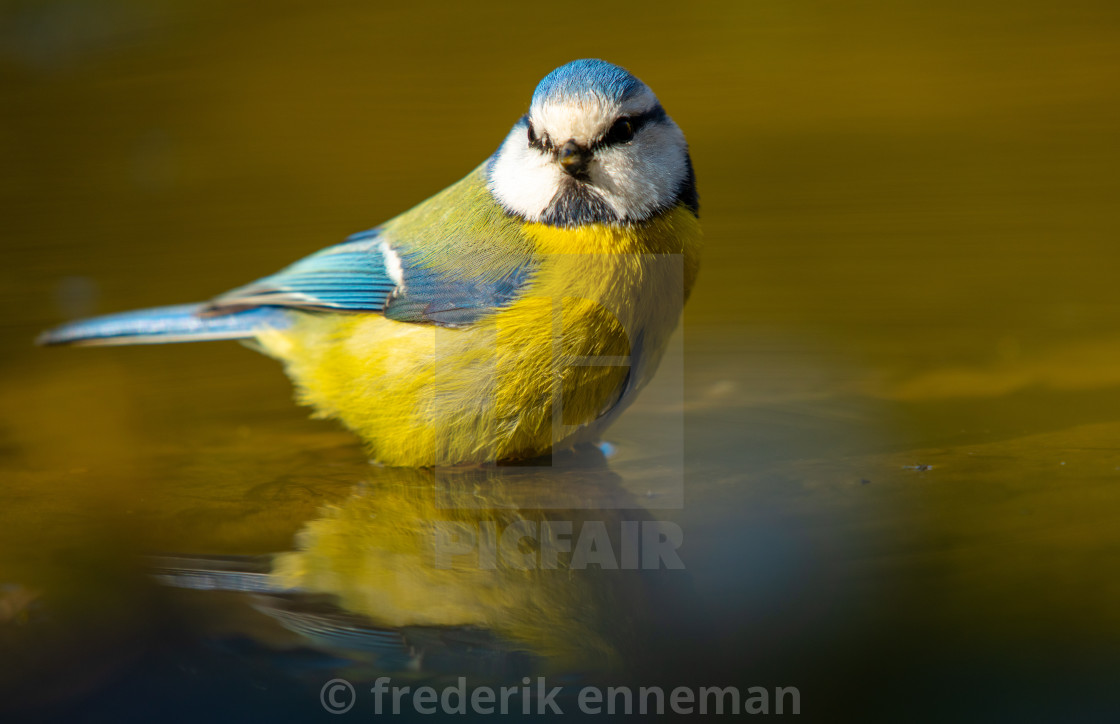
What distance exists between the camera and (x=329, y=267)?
7.41 ft

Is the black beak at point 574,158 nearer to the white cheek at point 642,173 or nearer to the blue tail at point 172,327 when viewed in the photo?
the white cheek at point 642,173

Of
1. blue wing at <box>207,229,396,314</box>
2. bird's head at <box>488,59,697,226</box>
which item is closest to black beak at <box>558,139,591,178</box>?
bird's head at <box>488,59,697,226</box>

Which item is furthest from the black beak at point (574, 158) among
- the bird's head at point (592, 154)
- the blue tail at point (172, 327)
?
the blue tail at point (172, 327)

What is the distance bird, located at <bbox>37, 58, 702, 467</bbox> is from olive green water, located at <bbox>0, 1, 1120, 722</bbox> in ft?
0.35

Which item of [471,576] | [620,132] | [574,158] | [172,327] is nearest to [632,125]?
[620,132]

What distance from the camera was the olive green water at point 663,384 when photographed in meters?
1.16

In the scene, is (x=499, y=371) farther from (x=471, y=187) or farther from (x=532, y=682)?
(x=532, y=682)

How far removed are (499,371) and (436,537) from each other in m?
0.41

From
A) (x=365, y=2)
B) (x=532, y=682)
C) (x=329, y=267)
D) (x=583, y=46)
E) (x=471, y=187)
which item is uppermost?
(x=365, y=2)

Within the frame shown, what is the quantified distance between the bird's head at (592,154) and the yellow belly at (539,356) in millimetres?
43

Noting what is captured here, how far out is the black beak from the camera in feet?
5.77

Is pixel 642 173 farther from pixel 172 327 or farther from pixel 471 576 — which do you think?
pixel 172 327

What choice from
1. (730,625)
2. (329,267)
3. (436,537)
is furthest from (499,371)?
(730,625)

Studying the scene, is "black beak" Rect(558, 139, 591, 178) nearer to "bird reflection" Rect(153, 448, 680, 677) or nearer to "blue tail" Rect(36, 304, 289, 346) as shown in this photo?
"bird reflection" Rect(153, 448, 680, 677)
